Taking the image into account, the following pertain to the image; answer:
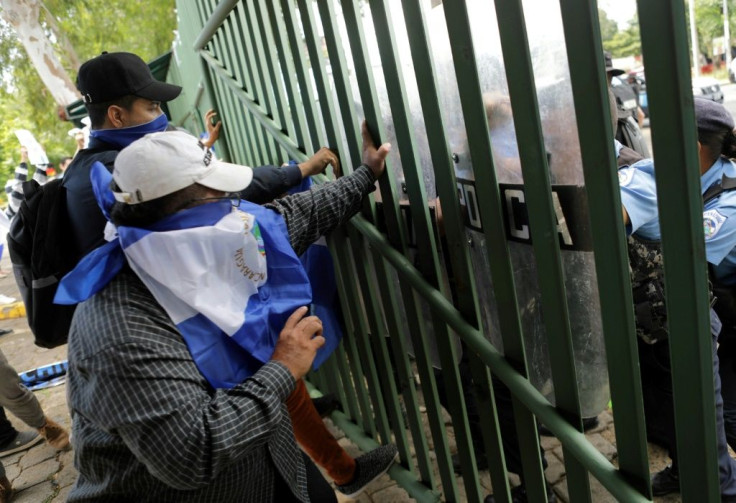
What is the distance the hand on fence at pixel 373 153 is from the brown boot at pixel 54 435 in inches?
129

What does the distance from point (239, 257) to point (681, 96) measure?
1.25 m

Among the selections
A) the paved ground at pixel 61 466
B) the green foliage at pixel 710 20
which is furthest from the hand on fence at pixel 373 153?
the green foliage at pixel 710 20

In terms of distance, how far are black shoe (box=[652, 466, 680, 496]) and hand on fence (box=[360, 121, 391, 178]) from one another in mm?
1960

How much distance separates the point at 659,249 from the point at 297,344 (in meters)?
1.45

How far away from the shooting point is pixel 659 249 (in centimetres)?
227

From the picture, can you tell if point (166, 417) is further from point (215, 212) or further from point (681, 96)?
point (681, 96)

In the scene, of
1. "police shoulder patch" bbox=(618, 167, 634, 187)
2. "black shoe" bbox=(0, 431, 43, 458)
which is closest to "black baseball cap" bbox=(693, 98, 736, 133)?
"police shoulder patch" bbox=(618, 167, 634, 187)

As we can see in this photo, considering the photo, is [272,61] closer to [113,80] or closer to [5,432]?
[113,80]

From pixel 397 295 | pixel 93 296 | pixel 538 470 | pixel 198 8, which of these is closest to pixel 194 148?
pixel 93 296

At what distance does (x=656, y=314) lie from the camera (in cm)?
227

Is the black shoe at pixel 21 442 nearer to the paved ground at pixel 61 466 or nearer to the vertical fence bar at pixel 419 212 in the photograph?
the paved ground at pixel 61 466

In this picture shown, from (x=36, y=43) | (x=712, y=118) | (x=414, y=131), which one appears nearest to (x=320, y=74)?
(x=414, y=131)

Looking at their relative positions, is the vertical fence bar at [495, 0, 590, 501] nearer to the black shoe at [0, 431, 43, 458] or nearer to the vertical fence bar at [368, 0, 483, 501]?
the vertical fence bar at [368, 0, 483, 501]

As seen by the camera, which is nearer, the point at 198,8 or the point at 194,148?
the point at 194,148
